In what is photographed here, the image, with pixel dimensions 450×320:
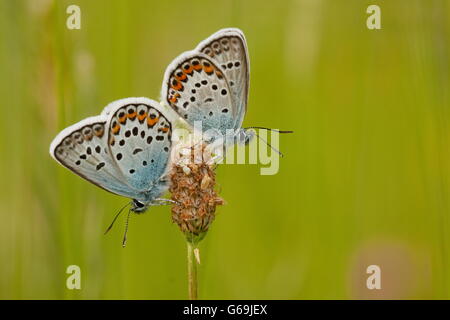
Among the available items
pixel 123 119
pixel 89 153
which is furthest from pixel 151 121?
pixel 89 153

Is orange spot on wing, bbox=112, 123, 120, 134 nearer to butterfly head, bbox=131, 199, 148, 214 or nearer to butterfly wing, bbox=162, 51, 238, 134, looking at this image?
butterfly head, bbox=131, 199, 148, 214

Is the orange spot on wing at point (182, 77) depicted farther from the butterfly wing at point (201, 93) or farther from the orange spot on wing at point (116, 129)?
the orange spot on wing at point (116, 129)

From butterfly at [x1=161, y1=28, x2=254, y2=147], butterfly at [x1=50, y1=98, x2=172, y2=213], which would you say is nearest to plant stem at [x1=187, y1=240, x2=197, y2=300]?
butterfly at [x1=50, y1=98, x2=172, y2=213]

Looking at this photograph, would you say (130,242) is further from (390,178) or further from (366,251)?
(390,178)

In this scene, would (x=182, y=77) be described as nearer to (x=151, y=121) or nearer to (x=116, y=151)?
(x=151, y=121)
